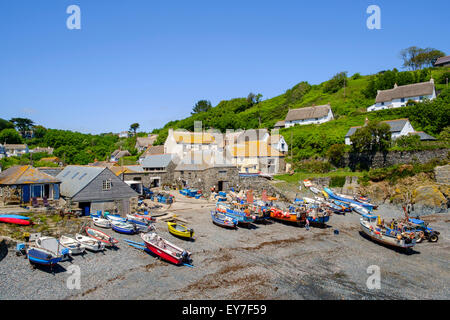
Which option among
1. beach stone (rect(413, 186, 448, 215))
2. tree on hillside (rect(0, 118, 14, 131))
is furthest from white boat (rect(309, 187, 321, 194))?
tree on hillside (rect(0, 118, 14, 131))

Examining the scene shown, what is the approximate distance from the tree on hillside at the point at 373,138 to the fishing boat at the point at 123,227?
35284mm

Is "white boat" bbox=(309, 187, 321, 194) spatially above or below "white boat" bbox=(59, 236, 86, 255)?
above

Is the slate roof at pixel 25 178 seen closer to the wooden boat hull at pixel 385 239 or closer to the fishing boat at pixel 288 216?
the fishing boat at pixel 288 216

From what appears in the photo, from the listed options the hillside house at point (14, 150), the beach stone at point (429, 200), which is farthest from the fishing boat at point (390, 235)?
the hillside house at point (14, 150)

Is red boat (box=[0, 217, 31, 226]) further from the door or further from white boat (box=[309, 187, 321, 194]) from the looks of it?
white boat (box=[309, 187, 321, 194])

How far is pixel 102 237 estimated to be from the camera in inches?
808

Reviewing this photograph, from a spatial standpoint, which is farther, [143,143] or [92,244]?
[143,143]

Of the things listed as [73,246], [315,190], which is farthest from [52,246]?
[315,190]

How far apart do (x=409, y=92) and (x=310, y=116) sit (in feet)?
69.8

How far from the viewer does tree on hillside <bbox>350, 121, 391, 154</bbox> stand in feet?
136

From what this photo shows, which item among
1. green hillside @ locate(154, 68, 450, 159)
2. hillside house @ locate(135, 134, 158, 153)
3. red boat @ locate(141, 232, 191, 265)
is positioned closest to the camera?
red boat @ locate(141, 232, 191, 265)

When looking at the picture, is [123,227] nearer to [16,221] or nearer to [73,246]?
[73,246]

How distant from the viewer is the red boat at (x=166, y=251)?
1797cm
